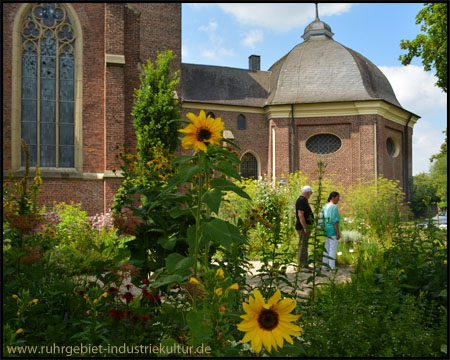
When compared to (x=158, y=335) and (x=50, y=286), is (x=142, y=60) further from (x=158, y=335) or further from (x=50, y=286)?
(x=158, y=335)

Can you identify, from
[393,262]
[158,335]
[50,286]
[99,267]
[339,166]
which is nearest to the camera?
[158,335]

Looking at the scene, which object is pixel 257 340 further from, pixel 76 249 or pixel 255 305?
pixel 76 249

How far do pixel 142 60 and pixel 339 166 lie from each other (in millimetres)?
12579

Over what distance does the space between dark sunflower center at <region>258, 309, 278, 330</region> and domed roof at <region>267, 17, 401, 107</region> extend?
70.8ft

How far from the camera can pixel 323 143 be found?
72.9ft

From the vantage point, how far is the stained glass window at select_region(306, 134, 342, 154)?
869 inches

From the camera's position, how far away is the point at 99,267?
2744 millimetres

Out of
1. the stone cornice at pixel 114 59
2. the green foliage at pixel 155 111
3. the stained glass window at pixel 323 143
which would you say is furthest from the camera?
the stained glass window at pixel 323 143

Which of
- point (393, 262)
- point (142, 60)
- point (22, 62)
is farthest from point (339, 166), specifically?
point (393, 262)

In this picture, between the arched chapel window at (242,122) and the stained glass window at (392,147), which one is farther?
the stained glass window at (392,147)

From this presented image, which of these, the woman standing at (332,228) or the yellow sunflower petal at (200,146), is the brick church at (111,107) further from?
the yellow sunflower petal at (200,146)

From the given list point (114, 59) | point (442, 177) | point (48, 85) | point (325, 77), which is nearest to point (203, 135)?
point (114, 59)

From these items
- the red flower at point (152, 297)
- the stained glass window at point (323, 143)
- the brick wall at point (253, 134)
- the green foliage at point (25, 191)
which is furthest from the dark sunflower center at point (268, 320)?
the brick wall at point (253, 134)

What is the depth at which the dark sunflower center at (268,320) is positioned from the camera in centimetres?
148
